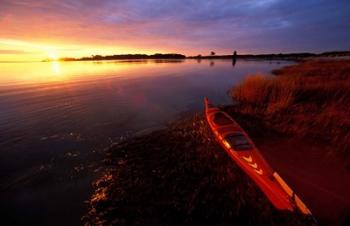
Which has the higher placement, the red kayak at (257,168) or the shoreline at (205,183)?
the red kayak at (257,168)

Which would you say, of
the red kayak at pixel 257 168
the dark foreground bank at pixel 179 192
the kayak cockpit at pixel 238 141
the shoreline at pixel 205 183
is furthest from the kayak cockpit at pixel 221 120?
the kayak cockpit at pixel 238 141

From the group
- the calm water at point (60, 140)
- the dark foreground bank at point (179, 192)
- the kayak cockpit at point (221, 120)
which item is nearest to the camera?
the dark foreground bank at point (179, 192)

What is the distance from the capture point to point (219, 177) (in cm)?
591

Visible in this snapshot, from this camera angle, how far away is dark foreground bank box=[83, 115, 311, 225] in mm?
4664

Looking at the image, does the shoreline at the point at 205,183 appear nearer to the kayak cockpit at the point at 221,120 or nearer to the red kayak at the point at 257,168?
the red kayak at the point at 257,168

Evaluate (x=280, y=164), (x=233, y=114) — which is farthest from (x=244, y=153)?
(x=233, y=114)

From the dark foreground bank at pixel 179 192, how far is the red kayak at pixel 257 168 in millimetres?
290

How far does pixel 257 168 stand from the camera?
523 cm

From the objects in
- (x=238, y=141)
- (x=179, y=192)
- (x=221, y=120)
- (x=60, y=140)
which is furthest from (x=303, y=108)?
(x=60, y=140)

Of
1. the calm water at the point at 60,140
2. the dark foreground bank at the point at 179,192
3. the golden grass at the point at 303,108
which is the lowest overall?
the calm water at the point at 60,140

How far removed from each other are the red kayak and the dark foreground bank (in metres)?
0.29

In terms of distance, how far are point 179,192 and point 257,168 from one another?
7.41 ft

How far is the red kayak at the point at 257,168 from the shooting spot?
169 inches

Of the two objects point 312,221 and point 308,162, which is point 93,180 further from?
point 308,162
